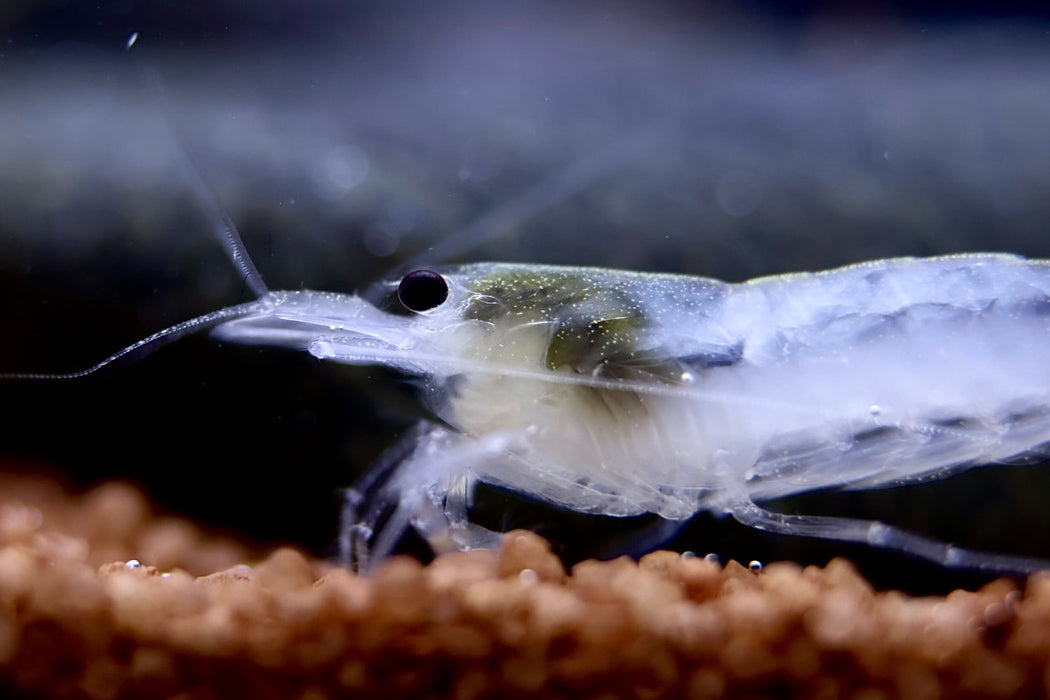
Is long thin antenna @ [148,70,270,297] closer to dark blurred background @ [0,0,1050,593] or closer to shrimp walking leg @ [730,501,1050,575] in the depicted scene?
dark blurred background @ [0,0,1050,593]

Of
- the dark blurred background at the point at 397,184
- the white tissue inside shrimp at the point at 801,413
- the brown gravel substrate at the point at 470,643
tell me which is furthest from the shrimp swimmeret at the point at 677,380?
the brown gravel substrate at the point at 470,643

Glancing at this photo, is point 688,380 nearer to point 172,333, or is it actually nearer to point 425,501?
point 425,501

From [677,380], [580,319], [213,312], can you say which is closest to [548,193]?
[580,319]

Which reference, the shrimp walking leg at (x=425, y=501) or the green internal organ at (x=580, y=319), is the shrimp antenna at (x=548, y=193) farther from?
the shrimp walking leg at (x=425, y=501)

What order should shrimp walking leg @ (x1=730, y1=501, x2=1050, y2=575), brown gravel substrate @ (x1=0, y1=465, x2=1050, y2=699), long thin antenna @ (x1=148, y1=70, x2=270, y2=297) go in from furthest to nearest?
long thin antenna @ (x1=148, y1=70, x2=270, y2=297) < shrimp walking leg @ (x1=730, y1=501, x2=1050, y2=575) < brown gravel substrate @ (x1=0, y1=465, x2=1050, y2=699)

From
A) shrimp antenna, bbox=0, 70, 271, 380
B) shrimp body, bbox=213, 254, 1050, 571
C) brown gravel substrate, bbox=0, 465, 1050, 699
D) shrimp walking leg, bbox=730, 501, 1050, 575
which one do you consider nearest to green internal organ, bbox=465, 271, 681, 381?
shrimp body, bbox=213, 254, 1050, 571
